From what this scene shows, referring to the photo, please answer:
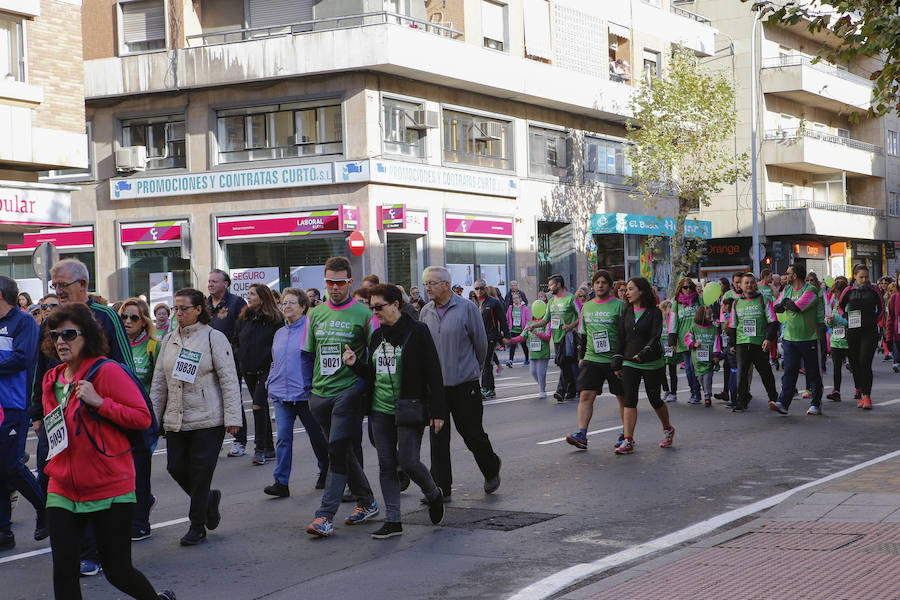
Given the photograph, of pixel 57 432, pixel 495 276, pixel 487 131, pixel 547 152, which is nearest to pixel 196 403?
pixel 57 432

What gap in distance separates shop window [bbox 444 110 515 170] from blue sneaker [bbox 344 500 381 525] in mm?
24669

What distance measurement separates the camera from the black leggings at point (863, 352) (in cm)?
1531

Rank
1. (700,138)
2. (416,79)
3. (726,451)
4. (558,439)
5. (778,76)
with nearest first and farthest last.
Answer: (726,451) → (558,439) → (416,79) → (700,138) → (778,76)

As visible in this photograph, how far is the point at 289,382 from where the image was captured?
1012 cm

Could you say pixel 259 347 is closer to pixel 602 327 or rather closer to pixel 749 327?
pixel 602 327

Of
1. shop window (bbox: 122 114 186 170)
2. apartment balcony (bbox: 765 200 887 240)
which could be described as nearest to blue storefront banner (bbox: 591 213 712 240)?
apartment balcony (bbox: 765 200 887 240)

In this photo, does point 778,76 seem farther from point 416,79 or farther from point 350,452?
point 350,452

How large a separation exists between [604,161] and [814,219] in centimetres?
1451

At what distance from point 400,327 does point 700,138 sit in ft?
104

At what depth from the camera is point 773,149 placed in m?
50.3

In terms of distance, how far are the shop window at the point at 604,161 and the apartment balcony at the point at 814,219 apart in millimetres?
11999

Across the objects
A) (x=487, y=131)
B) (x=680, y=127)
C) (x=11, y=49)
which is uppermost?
(x=11, y=49)

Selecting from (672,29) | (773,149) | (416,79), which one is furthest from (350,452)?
(773,149)

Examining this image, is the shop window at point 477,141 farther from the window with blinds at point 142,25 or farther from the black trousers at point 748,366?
the black trousers at point 748,366
